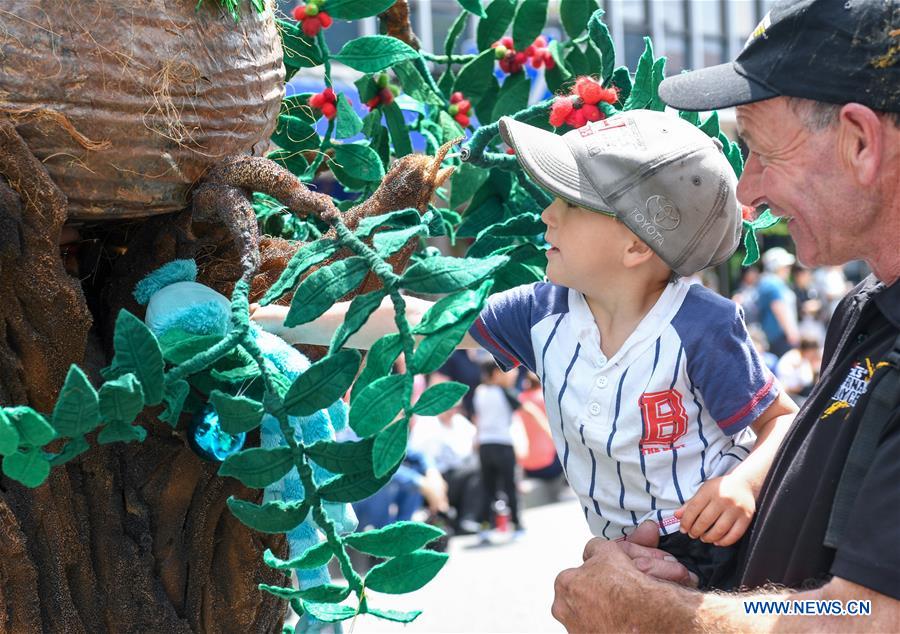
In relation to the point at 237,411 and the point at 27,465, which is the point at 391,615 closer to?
the point at 237,411

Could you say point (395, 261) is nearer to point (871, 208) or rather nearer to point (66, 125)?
point (66, 125)

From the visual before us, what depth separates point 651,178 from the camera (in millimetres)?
1363

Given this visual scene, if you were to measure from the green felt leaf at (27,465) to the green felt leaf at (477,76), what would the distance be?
3.70ft

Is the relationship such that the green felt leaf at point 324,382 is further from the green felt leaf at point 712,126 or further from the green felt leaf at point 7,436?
the green felt leaf at point 712,126

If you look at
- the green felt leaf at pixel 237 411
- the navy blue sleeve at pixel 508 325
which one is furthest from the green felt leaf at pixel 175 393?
the navy blue sleeve at pixel 508 325

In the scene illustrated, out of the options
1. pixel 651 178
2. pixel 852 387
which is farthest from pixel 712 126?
pixel 852 387

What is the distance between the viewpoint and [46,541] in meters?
1.25

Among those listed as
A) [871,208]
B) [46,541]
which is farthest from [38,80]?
[871,208]

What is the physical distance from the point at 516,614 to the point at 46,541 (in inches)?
151

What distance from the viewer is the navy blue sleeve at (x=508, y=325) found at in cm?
150

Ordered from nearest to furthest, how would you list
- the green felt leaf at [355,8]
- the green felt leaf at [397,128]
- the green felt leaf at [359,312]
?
the green felt leaf at [359,312] → the green felt leaf at [355,8] → the green felt leaf at [397,128]

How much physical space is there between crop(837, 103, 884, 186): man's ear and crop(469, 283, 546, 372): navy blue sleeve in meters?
0.49

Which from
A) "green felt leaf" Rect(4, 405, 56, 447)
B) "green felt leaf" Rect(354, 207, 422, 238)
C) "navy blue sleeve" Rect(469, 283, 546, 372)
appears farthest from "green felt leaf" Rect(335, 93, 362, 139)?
"green felt leaf" Rect(4, 405, 56, 447)

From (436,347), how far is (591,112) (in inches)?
24.4
